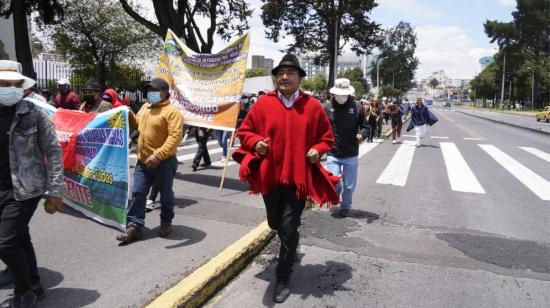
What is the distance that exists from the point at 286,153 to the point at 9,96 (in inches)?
79.3

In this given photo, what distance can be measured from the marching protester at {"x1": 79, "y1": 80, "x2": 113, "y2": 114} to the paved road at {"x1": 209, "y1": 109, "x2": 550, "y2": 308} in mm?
3434

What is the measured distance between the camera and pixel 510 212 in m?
6.63

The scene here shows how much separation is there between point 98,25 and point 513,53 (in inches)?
2805

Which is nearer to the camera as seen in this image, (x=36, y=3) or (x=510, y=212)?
(x=510, y=212)

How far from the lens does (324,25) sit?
105ft

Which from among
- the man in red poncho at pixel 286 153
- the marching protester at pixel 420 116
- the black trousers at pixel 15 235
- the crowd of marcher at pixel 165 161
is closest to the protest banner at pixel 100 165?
the crowd of marcher at pixel 165 161

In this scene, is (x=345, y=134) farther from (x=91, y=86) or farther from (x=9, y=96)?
(x=9, y=96)

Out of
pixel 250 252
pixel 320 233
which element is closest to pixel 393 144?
pixel 320 233

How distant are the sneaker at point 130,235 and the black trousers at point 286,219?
176 cm

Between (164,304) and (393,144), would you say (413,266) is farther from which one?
(393,144)

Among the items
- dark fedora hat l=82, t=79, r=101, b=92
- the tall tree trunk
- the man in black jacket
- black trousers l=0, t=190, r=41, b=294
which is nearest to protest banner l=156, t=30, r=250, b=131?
dark fedora hat l=82, t=79, r=101, b=92

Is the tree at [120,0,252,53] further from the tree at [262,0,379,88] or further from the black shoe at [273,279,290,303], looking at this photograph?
the black shoe at [273,279,290,303]

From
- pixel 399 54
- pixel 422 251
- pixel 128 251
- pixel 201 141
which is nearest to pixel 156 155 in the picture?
pixel 128 251

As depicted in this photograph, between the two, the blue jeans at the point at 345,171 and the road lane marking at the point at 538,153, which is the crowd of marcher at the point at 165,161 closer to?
the blue jeans at the point at 345,171
